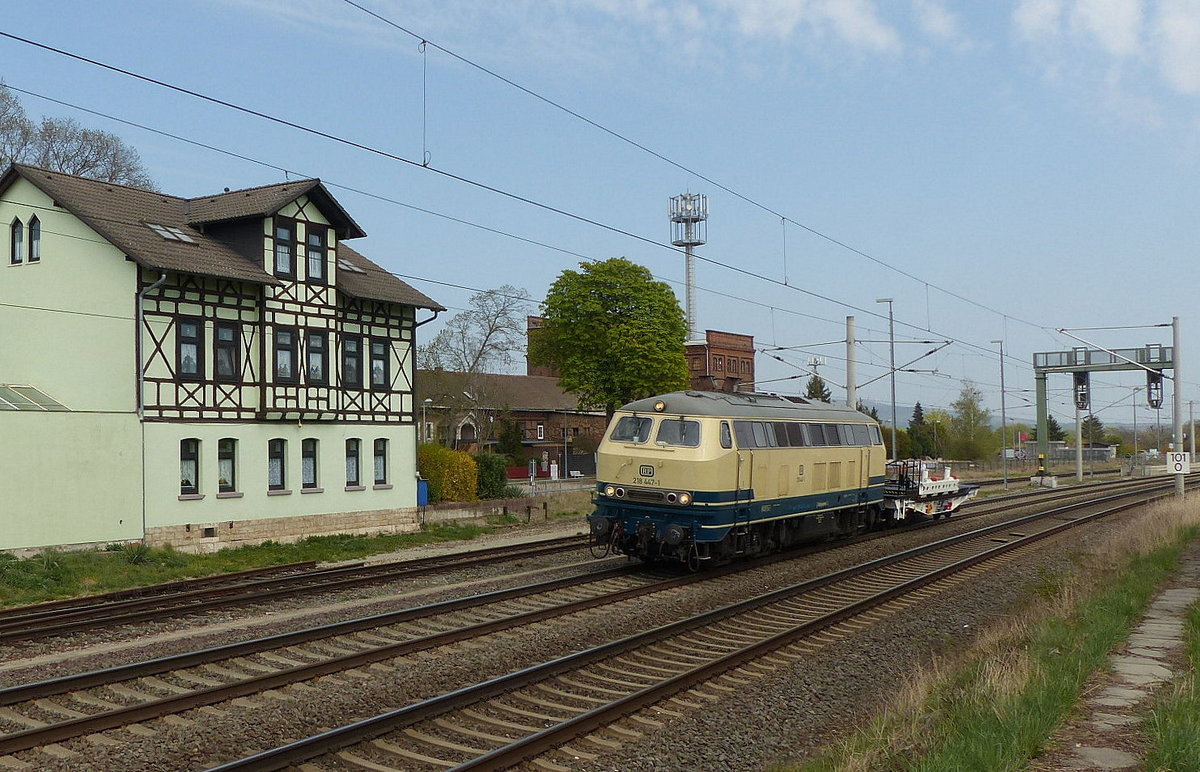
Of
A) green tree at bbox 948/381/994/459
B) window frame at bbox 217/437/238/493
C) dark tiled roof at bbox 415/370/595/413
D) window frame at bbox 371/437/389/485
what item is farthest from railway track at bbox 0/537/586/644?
green tree at bbox 948/381/994/459

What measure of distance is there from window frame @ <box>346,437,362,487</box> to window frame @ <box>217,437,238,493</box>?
152 inches

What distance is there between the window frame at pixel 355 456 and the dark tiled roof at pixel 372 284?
4167 mm

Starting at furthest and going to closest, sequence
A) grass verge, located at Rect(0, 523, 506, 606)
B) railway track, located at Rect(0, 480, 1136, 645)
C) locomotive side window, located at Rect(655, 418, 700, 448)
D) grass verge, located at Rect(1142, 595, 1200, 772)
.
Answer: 1. locomotive side window, located at Rect(655, 418, 700, 448)
2. grass verge, located at Rect(0, 523, 506, 606)
3. railway track, located at Rect(0, 480, 1136, 645)
4. grass verge, located at Rect(1142, 595, 1200, 772)

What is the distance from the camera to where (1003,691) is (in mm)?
8867

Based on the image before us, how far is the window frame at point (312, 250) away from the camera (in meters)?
27.7

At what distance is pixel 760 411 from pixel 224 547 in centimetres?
1377

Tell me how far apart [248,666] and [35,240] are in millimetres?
18763

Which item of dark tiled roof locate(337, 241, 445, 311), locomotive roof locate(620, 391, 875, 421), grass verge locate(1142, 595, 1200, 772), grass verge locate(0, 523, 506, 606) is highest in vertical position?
dark tiled roof locate(337, 241, 445, 311)

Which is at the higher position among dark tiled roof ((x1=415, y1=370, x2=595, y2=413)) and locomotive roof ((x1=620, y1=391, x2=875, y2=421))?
dark tiled roof ((x1=415, y1=370, x2=595, y2=413))

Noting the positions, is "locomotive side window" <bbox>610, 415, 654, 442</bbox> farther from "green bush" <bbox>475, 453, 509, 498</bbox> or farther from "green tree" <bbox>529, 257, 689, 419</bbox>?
"green tree" <bbox>529, 257, 689, 419</bbox>

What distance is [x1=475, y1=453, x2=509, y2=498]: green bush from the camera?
36875 millimetres

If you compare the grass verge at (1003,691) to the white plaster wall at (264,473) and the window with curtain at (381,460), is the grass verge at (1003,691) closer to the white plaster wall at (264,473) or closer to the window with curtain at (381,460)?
the white plaster wall at (264,473)

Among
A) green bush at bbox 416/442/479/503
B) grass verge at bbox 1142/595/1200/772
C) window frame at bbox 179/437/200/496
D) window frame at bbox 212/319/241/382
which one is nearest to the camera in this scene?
grass verge at bbox 1142/595/1200/772

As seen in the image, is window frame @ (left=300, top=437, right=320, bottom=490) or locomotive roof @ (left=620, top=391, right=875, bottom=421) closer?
locomotive roof @ (left=620, top=391, right=875, bottom=421)
